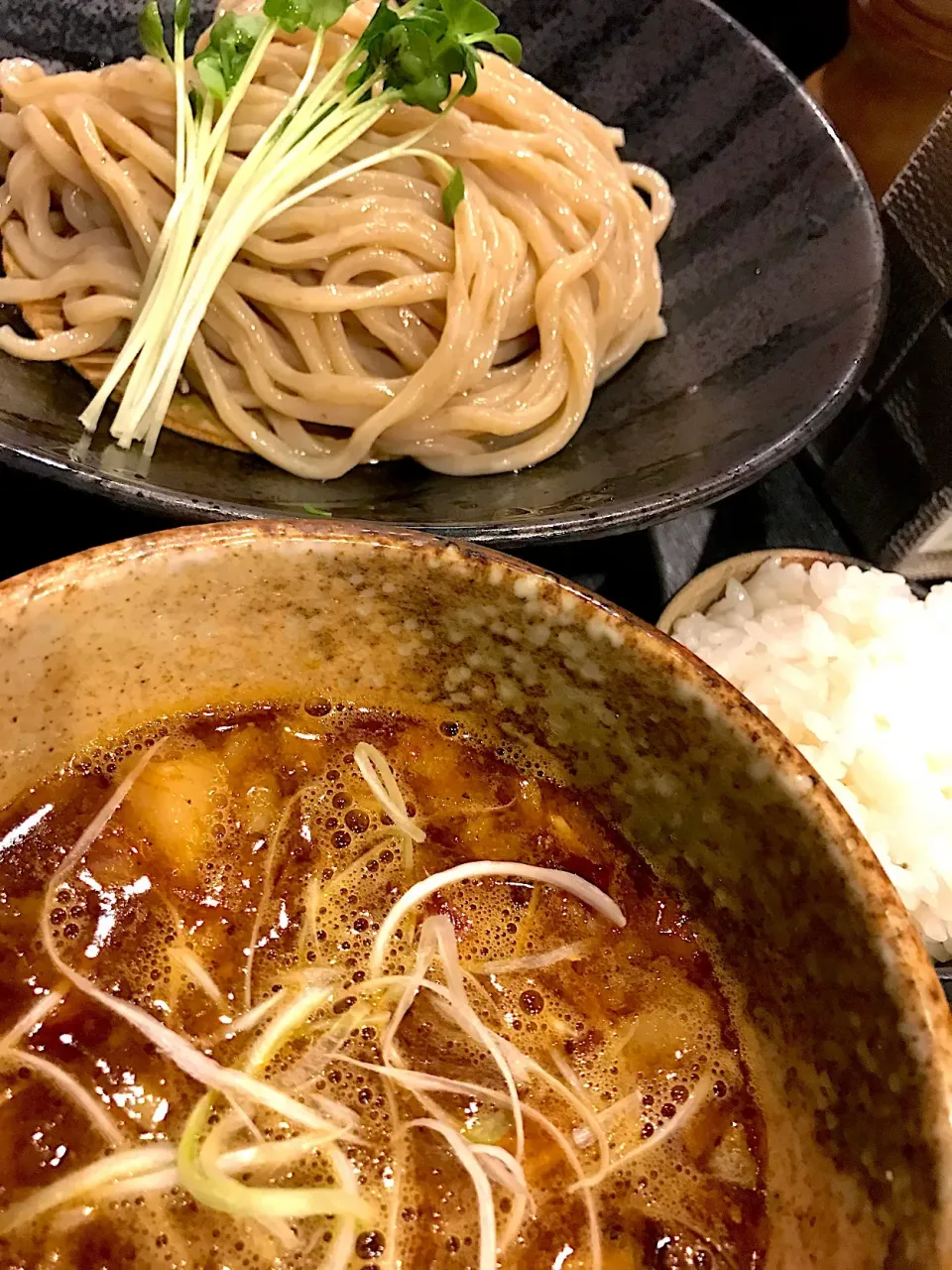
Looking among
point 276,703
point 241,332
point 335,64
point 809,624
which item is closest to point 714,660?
point 809,624

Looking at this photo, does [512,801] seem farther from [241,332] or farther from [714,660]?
[241,332]

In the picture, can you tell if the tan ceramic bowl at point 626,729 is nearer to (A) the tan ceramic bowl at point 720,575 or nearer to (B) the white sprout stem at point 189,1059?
(B) the white sprout stem at point 189,1059

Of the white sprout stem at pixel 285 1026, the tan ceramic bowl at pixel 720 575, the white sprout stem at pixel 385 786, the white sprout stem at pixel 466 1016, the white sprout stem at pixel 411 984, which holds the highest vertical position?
the white sprout stem at pixel 385 786

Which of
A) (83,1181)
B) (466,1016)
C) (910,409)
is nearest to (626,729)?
(466,1016)

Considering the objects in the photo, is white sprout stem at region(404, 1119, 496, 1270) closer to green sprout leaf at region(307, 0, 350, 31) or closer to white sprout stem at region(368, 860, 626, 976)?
white sprout stem at region(368, 860, 626, 976)

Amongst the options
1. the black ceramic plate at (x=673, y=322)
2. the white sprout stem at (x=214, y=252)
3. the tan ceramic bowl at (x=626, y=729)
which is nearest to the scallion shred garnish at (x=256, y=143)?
the white sprout stem at (x=214, y=252)

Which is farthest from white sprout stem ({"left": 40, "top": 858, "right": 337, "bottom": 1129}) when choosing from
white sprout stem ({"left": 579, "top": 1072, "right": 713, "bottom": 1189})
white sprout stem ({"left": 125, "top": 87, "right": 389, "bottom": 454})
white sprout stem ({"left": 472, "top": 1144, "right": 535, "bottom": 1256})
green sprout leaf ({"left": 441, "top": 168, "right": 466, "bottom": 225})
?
green sprout leaf ({"left": 441, "top": 168, "right": 466, "bottom": 225})
